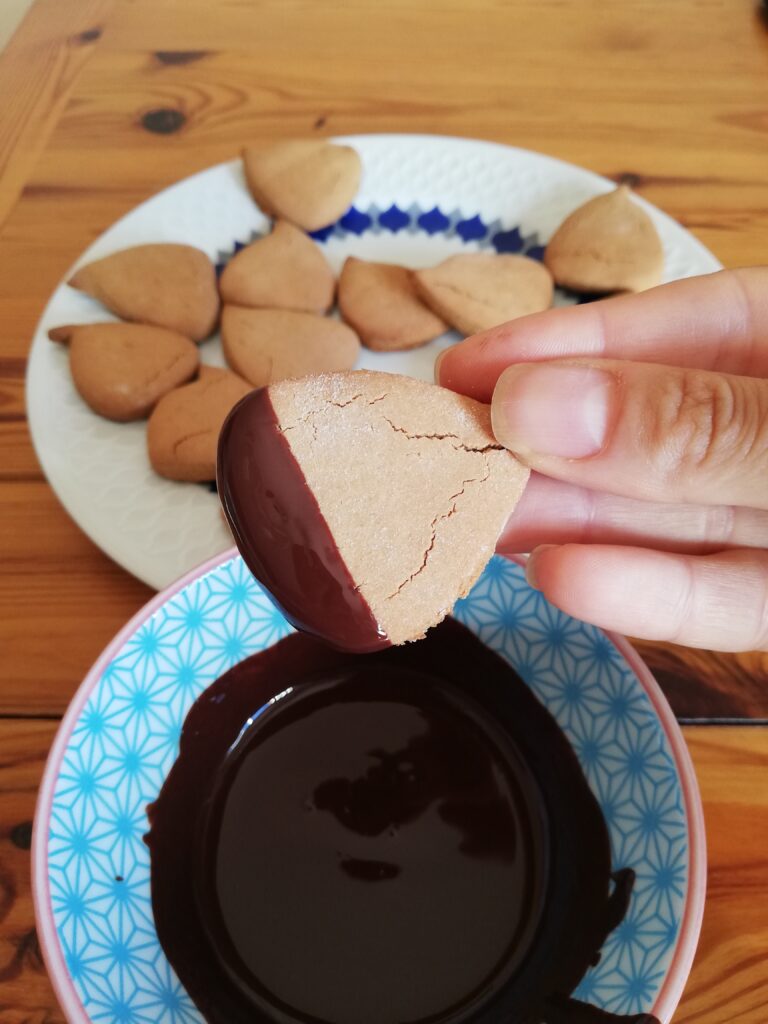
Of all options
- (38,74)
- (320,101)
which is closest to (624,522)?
(320,101)

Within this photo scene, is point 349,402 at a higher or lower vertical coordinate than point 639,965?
higher

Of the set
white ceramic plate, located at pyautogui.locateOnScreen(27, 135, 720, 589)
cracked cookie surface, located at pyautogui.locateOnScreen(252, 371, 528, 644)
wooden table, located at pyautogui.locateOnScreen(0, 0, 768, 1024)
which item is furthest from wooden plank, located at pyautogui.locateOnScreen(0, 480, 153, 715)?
cracked cookie surface, located at pyautogui.locateOnScreen(252, 371, 528, 644)

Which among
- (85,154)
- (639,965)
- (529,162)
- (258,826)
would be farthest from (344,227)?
(639,965)

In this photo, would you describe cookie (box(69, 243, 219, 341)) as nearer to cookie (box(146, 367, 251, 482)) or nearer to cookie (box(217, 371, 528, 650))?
cookie (box(146, 367, 251, 482))

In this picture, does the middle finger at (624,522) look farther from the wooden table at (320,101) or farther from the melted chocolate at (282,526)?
the wooden table at (320,101)

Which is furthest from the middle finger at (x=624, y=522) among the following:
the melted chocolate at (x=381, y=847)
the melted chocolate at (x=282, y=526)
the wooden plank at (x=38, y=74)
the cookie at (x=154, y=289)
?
the wooden plank at (x=38, y=74)

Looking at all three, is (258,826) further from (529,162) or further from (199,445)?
(529,162)

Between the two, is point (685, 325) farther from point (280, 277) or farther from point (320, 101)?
point (320, 101)
